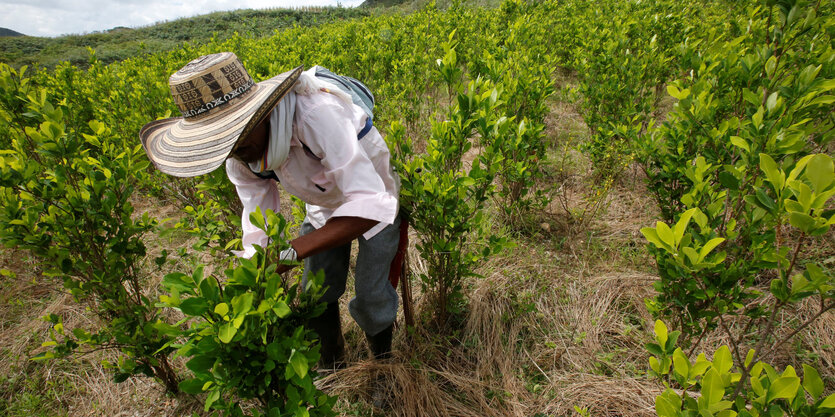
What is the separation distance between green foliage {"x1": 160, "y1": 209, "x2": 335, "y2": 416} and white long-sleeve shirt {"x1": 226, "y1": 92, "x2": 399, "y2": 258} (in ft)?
1.05

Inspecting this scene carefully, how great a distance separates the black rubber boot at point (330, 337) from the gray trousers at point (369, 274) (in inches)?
4.8

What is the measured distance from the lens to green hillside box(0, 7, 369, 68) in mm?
20422

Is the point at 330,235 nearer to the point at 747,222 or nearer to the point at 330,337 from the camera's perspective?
the point at 330,337

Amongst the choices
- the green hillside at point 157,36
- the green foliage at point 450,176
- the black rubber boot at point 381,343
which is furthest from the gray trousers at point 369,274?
the green hillside at point 157,36

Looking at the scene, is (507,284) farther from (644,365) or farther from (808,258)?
(808,258)

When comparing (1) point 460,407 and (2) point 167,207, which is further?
(2) point 167,207

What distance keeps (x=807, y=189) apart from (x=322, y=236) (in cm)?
146

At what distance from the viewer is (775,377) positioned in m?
0.94

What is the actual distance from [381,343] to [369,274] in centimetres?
61

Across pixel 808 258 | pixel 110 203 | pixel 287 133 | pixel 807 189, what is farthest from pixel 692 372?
pixel 808 258

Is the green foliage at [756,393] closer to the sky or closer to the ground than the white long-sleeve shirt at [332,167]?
closer to the ground

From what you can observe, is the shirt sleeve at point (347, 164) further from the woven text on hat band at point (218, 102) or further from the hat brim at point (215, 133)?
the woven text on hat band at point (218, 102)

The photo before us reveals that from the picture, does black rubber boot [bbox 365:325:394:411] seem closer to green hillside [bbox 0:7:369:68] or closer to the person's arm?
the person's arm

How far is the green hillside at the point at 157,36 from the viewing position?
2042 cm
